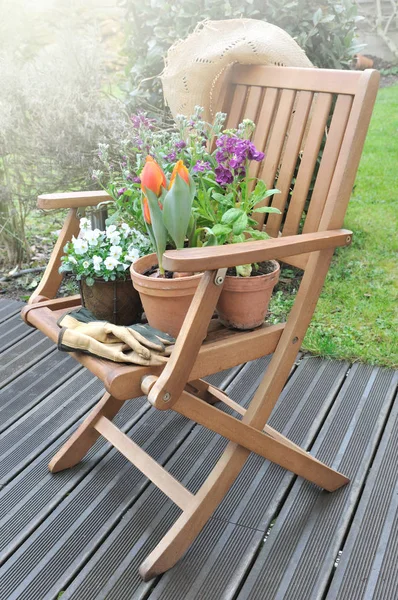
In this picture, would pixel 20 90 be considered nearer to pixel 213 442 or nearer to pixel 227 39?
pixel 227 39

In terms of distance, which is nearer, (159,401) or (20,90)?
(159,401)

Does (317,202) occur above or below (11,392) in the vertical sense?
above

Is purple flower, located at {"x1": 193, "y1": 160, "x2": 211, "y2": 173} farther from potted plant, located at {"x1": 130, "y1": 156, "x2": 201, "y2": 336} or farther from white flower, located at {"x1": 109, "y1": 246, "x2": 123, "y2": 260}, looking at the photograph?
white flower, located at {"x1": 109, "y1": 246, "x2": 123, "y2": 260}

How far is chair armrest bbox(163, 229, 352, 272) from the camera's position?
131 centimetres

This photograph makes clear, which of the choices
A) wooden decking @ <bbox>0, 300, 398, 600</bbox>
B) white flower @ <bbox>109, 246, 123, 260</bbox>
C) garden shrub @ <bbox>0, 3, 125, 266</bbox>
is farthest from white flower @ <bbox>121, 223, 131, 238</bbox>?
garden shrub @ <bbox>0, 3, 125, 266</bbox>

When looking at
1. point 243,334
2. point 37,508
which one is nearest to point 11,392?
point 37,508

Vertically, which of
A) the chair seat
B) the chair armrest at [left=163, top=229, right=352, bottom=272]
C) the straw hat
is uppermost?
the straw hat

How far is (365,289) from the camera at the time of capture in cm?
326

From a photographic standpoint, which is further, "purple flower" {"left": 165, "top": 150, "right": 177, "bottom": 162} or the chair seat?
"purple flower" {"left": 165, "top": 150, "right": 177, "bottom": 162}

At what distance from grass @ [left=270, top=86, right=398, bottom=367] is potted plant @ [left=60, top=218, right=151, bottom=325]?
1.17 meters

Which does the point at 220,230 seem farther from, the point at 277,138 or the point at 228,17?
the point at 228,17

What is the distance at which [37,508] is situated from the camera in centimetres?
190

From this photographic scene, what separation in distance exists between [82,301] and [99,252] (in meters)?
0.17

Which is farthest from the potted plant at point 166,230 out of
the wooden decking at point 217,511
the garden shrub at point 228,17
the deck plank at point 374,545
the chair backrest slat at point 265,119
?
the garden shrub at point 228,17
